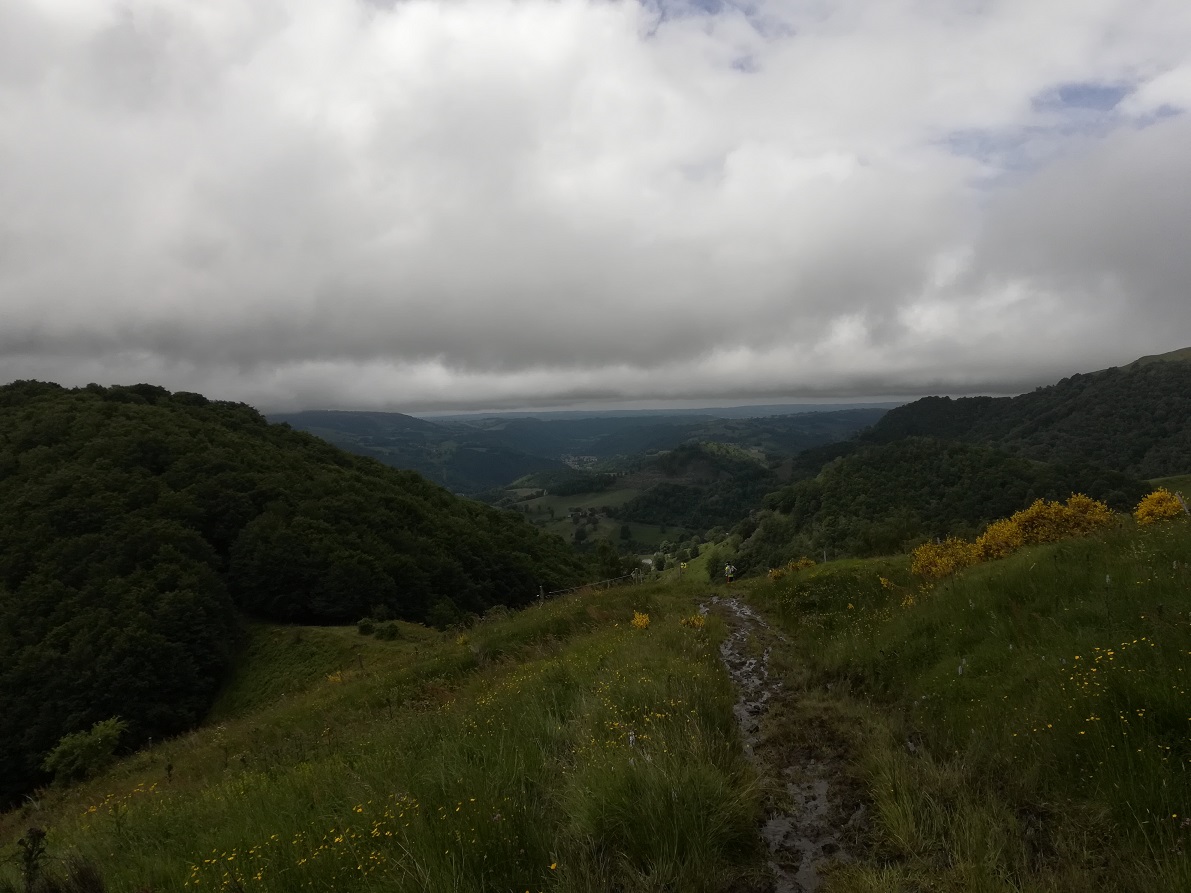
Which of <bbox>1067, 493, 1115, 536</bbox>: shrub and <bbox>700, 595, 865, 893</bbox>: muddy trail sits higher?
<bbox>1067, 493, 1115, 536</bbox>: shrub

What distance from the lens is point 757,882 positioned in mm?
4320

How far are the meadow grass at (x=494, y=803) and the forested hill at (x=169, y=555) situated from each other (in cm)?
4128

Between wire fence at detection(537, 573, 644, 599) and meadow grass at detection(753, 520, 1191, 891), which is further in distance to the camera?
wire fence at detection(537, 573, 644, 599)

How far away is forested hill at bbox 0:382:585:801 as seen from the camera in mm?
41875

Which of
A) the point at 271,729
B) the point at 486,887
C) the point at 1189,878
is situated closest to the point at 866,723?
the point at 1189,878

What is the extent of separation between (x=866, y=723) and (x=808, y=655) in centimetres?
472

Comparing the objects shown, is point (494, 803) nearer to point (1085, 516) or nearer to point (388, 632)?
point (1085, 516)

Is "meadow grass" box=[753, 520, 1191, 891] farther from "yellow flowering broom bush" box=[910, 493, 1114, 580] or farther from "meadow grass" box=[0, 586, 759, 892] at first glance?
"yellow flowering broom bush" box=[910, 493, 1114, 580]

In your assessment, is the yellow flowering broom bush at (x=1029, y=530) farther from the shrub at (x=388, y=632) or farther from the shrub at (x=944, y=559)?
the shrub at (x=388, y=632)

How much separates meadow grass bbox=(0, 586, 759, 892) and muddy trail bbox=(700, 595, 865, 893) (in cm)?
35

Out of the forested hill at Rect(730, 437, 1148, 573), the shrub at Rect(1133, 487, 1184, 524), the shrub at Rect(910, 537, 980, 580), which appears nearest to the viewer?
the shrub at Rect(1133, 487, 1184, 524)

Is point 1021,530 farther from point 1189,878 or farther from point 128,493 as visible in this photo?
point 128,493

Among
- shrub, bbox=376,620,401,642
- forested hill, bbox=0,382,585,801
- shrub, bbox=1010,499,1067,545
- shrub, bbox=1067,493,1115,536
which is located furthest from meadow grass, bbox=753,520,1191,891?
forested hill, bbox=0,382,585,801

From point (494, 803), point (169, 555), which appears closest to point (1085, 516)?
point (494, 803)
